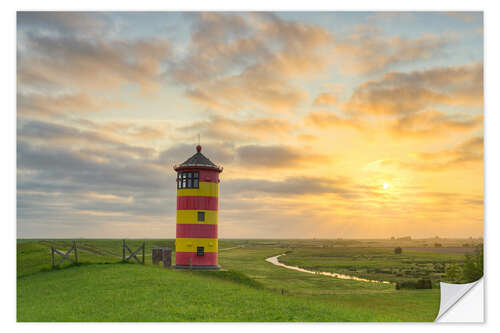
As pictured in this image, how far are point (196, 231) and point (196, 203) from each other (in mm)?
1771

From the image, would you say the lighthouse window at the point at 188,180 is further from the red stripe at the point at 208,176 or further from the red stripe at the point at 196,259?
the red stripe at the point at 196,259

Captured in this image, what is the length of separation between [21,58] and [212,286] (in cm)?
1460

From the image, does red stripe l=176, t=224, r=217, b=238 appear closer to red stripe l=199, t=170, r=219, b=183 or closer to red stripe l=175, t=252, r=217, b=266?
red stripe l=175, t=252, r=217, b=266

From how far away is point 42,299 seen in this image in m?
18.6

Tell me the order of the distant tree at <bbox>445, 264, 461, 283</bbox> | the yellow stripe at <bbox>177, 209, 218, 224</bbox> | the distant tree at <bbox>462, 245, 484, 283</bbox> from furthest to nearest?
the distant tree at <bbox>445, 264, 461, 283</bbox>
the yellow stripe at <bbox>177, 209, 218, 224</bbox>
the distant tree at <bbox>462, 245, 484, 283</bbox>

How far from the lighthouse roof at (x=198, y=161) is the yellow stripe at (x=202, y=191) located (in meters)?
1.24

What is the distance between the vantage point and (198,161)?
87.7 feet

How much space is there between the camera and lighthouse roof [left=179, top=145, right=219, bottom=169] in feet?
87.0

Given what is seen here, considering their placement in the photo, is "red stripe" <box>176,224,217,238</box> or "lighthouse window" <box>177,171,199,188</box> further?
"lighthouse window" <box>177,171,199,188</box>

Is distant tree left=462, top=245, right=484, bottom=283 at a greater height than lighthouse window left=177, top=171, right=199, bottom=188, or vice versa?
lighthouse window left=177, top=171, right=199, bottom=188

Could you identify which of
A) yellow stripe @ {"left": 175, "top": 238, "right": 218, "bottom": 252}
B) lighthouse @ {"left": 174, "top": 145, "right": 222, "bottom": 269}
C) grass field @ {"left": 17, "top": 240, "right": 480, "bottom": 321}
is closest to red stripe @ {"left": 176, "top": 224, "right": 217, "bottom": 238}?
lighthouse @ {"left": 174, "top": 145, "right": 222, "bottom": 269}

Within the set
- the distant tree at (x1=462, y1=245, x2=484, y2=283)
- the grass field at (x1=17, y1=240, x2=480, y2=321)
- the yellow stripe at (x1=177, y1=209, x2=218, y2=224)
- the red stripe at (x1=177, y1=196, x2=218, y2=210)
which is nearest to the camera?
the grass field at (x1=17, y1=240, x2=480, y2=321)
